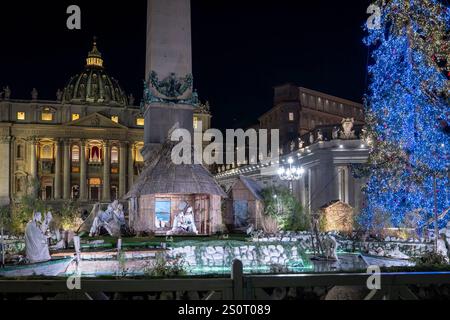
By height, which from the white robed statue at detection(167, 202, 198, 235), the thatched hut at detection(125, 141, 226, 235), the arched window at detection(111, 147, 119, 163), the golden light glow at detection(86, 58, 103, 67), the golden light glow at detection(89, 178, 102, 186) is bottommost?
the white robed statue at detection(167, 202, 198, 235)

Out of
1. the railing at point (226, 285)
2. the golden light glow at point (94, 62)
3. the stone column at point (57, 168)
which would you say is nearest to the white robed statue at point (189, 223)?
the railing at point (226, 285)

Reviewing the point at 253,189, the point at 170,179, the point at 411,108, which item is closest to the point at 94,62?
the point at 253,189

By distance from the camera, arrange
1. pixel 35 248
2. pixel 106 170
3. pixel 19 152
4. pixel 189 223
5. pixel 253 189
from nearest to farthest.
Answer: pixel 35 248 < pixel 189 223 < pixel 253 189 < pixel 19 152 < pixel 106 170

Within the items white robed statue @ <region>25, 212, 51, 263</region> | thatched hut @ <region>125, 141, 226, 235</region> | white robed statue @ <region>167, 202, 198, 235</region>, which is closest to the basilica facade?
thatched hut @ <region>125, 141, 226, 235</region>

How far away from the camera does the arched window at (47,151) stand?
370 ft

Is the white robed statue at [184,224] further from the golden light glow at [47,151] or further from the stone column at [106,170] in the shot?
the golden light glow at [47,151]

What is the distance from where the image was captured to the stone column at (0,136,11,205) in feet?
347

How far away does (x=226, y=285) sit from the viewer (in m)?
8.63

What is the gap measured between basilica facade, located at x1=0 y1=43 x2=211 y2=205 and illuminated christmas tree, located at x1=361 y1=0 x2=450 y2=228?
84678 millimetres

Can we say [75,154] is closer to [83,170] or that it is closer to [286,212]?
[83,170]

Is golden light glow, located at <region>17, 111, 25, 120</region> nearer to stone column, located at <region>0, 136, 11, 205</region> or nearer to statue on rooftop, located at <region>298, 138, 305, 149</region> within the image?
stone column, located at <region>0, 136, 11, 205</region>

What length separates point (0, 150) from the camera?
107188 millimetres

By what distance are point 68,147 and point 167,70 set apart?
85601 millimetres
